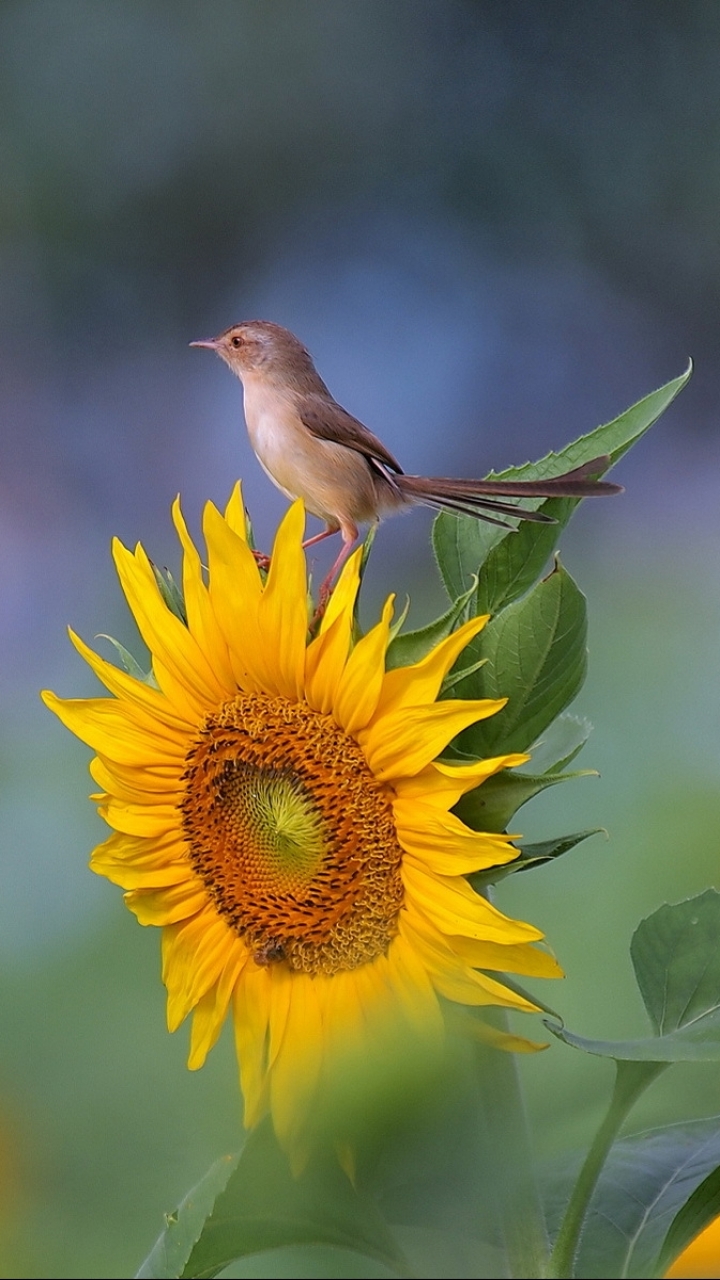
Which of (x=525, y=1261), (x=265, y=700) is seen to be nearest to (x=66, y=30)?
(x=265, y=700)

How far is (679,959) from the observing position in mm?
290

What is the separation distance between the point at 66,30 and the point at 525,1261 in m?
1.87

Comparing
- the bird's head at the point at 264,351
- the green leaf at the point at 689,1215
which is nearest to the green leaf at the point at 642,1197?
the green leaf at the point at 689,1215

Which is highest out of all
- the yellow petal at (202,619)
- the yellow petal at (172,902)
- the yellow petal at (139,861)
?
the yellow petal at (202,619)

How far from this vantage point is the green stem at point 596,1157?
26 centimetres

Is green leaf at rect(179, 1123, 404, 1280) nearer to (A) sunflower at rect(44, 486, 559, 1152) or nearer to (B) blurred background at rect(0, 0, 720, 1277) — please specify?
(A) sunflower at rect(44, 486, 559, 1152)

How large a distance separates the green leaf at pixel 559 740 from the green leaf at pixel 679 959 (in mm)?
44

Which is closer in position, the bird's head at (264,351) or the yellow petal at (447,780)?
the yellow petal at (447,780)

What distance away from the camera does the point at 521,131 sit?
5.90ft

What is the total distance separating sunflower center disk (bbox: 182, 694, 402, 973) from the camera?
0.28 m

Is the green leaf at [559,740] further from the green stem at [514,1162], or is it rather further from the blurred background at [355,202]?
the blurred background at [355,202]

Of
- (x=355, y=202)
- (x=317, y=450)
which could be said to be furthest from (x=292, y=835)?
(x=355, y=202)

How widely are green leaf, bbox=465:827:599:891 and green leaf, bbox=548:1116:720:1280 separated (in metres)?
Answer: 0.08

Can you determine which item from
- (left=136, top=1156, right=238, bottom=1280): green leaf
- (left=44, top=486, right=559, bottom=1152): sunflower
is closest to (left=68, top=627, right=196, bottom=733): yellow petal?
(left=44, top=486, right=559, bottom=1152): sunflower
